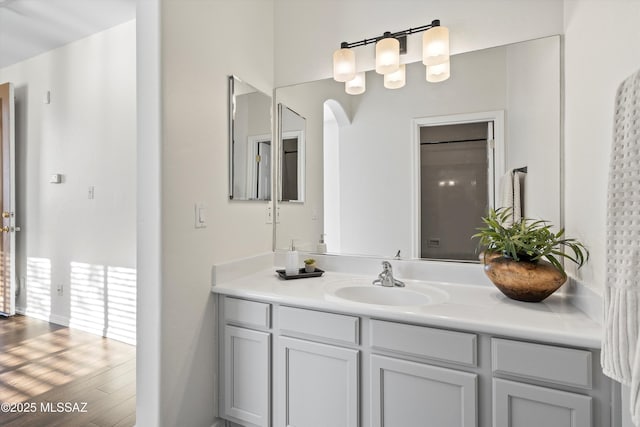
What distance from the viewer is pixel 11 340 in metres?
2.65

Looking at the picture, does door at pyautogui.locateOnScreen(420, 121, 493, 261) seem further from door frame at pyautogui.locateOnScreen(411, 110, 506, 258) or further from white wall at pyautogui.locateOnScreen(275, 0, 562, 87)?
white wall at pyautogui.locateOnScreen(275, 0, 562, 87)

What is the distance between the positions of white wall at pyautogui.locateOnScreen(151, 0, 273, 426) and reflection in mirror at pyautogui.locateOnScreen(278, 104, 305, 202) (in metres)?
0.38

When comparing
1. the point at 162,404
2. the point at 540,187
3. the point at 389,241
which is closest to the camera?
the point at 162,404

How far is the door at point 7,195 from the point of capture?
3.12 metres

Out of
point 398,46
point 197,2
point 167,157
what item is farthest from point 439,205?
point 197,2

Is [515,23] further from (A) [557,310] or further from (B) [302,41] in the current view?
(A) [557,310]

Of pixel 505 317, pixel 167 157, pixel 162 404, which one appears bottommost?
pixel 162 404

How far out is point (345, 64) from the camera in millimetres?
1765

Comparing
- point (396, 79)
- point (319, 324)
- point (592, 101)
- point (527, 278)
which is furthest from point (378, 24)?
point (319, 324)

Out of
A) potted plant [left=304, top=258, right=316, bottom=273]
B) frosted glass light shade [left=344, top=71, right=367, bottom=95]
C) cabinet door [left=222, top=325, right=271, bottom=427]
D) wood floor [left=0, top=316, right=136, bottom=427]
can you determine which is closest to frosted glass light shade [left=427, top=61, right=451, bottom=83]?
frosted glass light shade [left=344, top=71, right=367, bottom=95]

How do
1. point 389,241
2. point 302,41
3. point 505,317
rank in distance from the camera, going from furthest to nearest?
point 302,41, point 389,241, point 505,317

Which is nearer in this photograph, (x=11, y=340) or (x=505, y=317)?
(x=505, y=317)

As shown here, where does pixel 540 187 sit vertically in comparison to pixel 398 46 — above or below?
below

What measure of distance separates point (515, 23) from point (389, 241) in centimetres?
123
